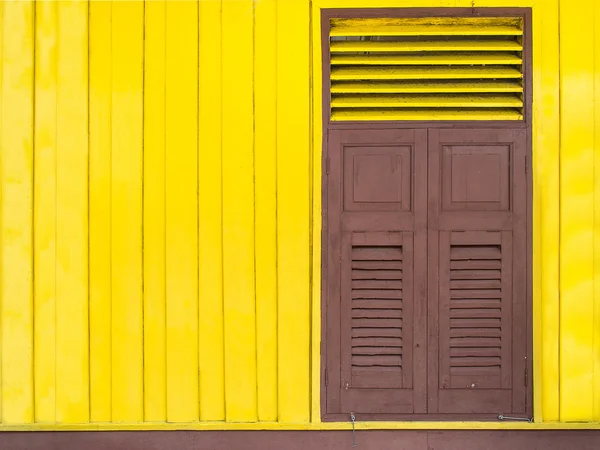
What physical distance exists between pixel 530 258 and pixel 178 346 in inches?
83.8

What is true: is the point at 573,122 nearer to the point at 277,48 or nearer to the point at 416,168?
the point at 416,168

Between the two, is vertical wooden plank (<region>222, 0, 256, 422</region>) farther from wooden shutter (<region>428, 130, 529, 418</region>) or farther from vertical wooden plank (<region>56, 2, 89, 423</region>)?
wooden shutter (<region>428, 130, 529, 418</region>)

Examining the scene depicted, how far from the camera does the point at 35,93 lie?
12.5 feet

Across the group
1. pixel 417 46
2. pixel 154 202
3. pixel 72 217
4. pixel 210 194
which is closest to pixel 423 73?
pixel 417 46

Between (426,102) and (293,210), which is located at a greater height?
(426,102)

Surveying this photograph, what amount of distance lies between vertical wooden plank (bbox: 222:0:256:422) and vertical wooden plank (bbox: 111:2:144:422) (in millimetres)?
508

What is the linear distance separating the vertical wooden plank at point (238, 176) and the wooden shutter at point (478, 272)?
107cm

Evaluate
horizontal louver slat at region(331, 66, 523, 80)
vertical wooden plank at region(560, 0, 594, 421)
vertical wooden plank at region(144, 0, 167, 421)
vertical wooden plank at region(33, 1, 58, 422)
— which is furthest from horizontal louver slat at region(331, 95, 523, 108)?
vertical wooden plank at region(33, 1, 58, 422)

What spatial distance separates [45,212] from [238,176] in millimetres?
1158

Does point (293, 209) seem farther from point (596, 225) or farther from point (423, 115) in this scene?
point (596, 225)

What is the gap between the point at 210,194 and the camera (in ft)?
12.5

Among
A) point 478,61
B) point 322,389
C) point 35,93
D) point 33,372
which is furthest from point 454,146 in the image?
point 33,372

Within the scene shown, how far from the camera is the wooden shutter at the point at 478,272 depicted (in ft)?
12.5

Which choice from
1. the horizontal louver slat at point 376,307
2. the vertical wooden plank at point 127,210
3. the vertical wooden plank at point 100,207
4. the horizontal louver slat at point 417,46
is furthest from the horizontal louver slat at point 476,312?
the vertical wooden plank at point 100,207
